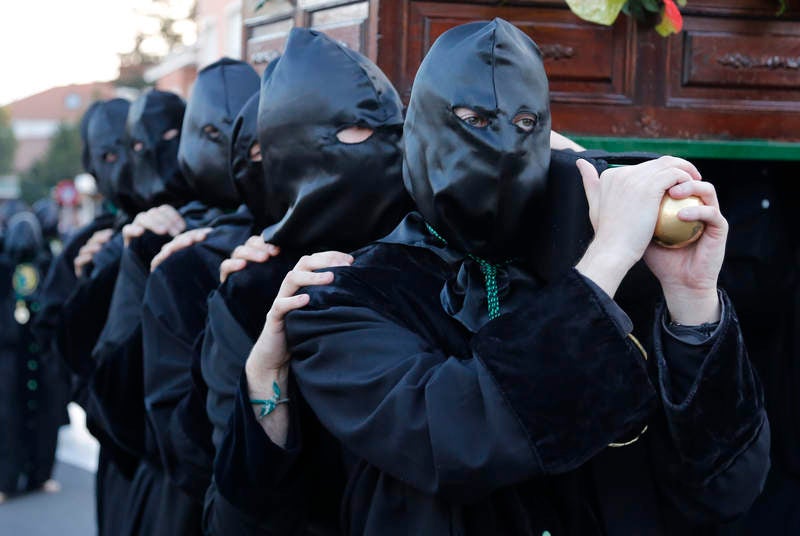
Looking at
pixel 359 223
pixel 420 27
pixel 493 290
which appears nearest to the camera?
pixel 493 290

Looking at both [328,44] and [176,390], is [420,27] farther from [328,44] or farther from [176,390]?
[176,390]

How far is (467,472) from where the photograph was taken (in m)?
1.77

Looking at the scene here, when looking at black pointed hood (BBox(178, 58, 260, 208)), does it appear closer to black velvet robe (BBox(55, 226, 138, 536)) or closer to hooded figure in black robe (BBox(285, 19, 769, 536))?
black velvet robe (BBox(55, 226, 138, 536))

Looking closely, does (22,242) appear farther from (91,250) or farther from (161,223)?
(161,223)

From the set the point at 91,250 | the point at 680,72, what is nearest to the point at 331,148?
the point at 680,72

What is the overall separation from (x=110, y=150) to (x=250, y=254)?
3008mm

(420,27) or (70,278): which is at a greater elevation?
(420,27)

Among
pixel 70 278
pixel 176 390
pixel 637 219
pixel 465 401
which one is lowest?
pixel 70 278

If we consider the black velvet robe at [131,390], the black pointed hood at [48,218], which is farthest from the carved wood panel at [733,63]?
the black pointed hood at [48,218]

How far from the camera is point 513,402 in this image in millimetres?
1764

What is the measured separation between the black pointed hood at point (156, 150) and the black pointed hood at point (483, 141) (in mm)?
2897

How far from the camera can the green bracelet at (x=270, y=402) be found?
227 centimetres

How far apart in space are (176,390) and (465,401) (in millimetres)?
1686

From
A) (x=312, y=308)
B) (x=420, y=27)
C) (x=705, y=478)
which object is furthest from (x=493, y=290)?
(x=420, y=27)
